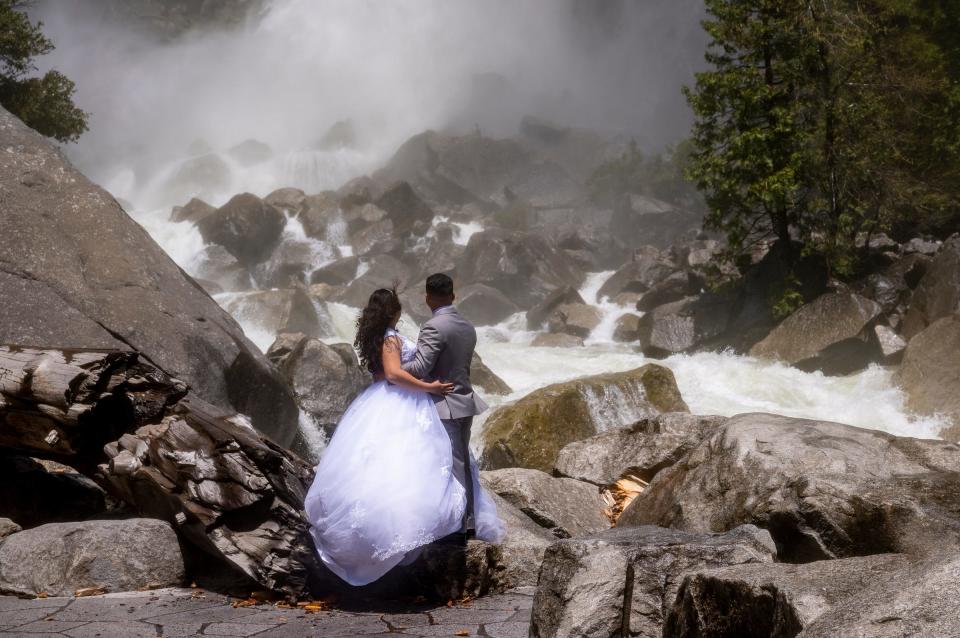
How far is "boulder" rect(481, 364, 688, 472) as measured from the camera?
9625 mm

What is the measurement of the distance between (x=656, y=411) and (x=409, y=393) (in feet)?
23.9

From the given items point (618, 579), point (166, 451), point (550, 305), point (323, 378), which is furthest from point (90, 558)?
point (550, 305)

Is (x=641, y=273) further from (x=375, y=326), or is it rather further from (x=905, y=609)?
(x=905, y=609)

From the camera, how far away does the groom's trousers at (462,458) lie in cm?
464

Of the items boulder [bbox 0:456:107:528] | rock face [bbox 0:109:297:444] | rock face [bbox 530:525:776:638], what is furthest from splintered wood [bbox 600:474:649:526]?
boulder [bbox 0:456:107:528]

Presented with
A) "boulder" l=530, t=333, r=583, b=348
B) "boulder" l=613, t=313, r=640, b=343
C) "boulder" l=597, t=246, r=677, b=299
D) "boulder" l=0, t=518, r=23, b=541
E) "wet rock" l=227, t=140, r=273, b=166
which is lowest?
"boulder" l=0, t=518, r=23, b=541

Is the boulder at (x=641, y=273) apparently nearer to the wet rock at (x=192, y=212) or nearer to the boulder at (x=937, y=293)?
the boulder at (x=937, y=293)

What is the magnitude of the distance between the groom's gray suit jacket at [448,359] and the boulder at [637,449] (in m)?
3.34

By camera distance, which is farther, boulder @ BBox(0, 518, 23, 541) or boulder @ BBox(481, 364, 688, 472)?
boulder @ BBox(481, 364, 688, 472)

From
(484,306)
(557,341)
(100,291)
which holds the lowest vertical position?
(100,291)

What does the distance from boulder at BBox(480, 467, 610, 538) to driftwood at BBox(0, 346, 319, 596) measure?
1924 mm

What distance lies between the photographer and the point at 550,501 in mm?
6344

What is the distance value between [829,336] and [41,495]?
1562 centimetres

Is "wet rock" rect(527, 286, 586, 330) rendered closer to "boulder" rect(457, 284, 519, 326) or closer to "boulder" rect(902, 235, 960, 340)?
"boulder" rect(457, 284, 519, 326)
